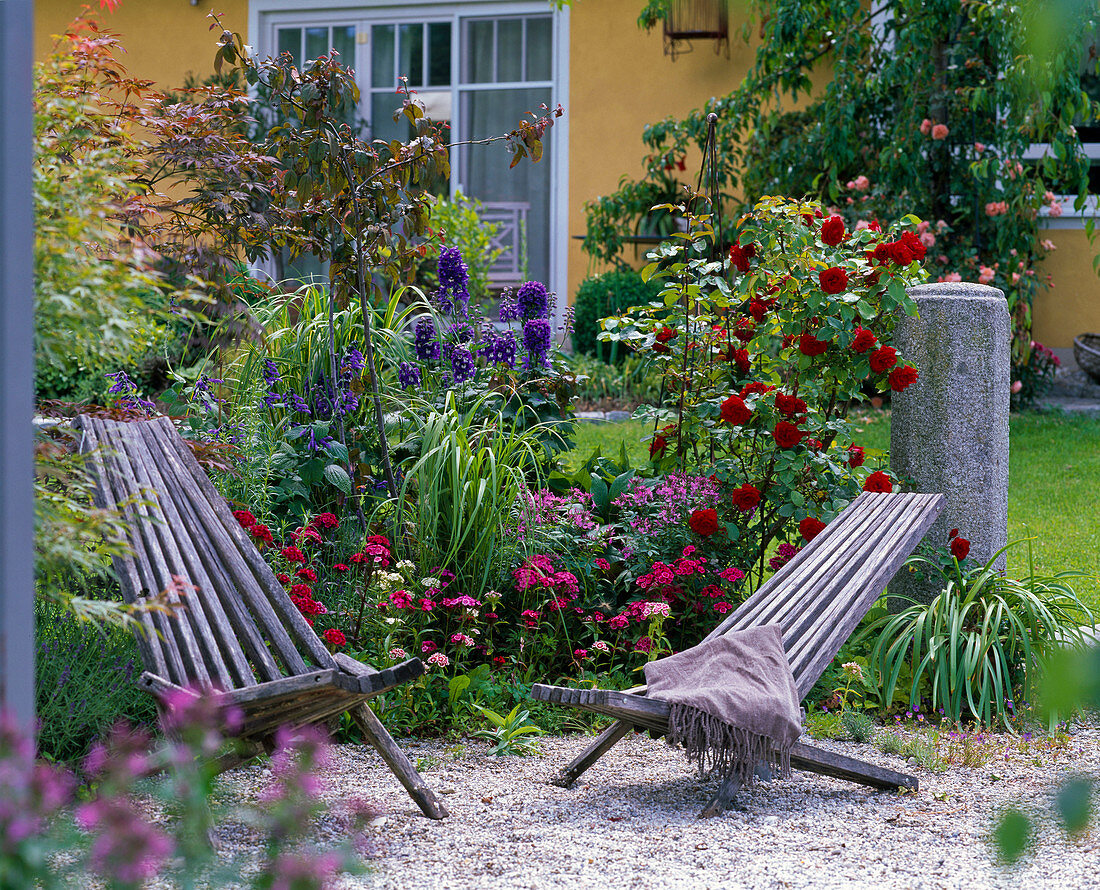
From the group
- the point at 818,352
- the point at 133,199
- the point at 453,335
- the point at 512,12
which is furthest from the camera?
the point at 512,12

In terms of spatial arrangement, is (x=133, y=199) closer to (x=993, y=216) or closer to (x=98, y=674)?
(x=98, y=674)

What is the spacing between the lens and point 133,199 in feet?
11.0

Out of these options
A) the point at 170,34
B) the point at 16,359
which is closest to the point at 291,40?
the point at 170,34

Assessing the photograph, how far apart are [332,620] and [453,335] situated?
1.55 meters

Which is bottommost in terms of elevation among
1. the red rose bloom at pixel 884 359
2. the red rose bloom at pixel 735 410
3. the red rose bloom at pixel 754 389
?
the red rose bloom at pixel 735 410

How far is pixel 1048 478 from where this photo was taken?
6297mm

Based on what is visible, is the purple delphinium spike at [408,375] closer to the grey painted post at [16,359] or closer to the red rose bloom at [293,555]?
the red rose bloom at [293,555]

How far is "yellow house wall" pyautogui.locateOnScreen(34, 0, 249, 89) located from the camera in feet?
33.4

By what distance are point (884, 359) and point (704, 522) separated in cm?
82

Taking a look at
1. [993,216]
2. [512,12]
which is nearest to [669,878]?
[993,216]

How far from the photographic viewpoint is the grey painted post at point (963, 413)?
375 cm

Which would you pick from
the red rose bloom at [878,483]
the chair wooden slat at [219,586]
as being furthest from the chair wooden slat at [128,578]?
the red rose bloom at [878,483]

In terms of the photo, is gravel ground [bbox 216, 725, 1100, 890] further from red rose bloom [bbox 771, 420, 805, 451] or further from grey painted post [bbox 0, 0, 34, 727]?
red rose bloom [bbox 771, 420, 805, 451]

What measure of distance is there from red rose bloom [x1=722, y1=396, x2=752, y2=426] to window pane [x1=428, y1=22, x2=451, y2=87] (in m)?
7.18
